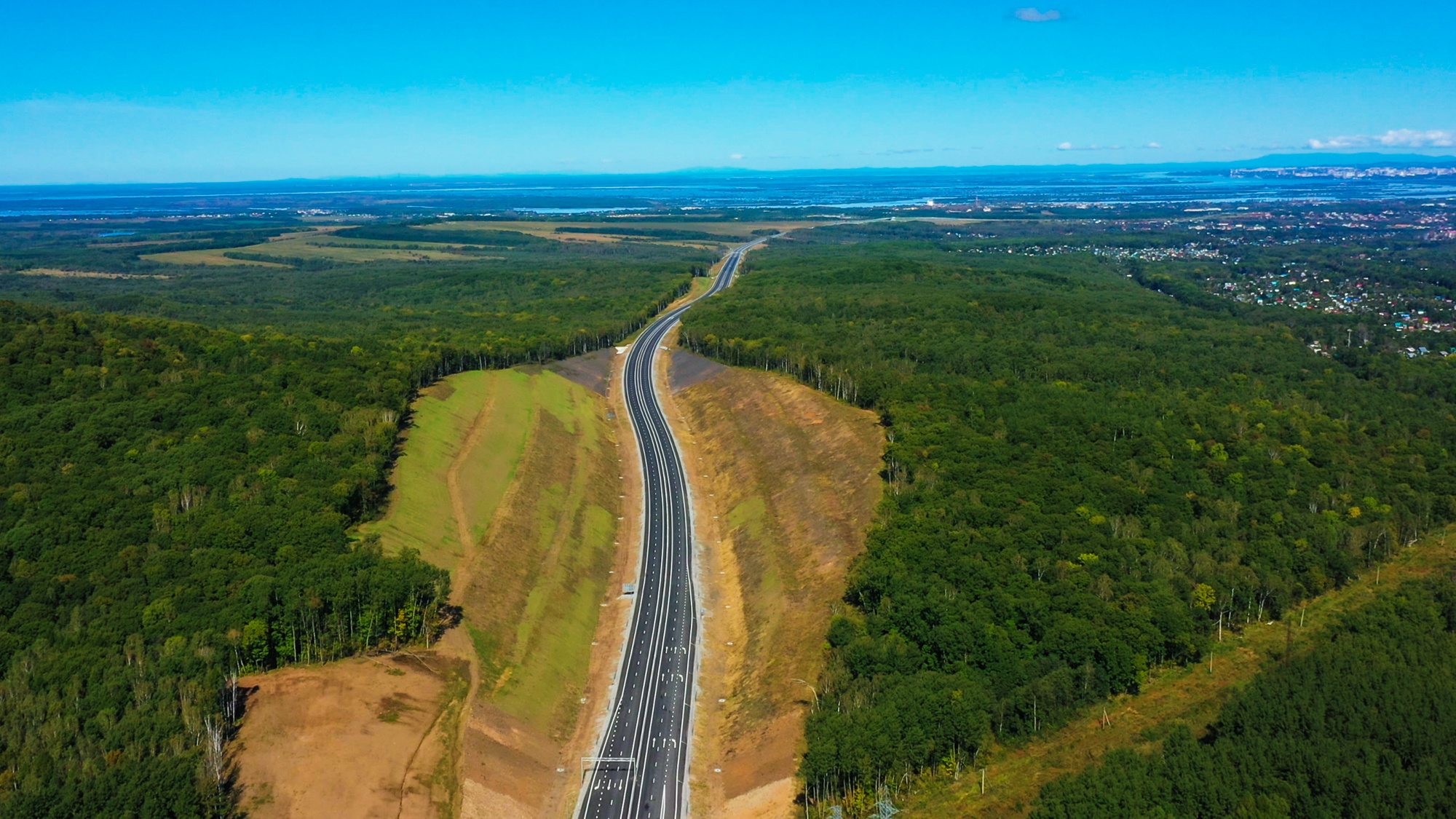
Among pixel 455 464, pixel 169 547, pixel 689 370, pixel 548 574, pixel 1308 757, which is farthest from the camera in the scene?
pixel 689 370

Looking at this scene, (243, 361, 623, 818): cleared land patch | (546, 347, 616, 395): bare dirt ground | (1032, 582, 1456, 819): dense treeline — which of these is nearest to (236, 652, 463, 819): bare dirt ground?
(243, 361, 623, 818): cleared land patch

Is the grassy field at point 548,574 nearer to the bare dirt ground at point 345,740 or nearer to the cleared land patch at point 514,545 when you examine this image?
the cleared land patch at point 514,545

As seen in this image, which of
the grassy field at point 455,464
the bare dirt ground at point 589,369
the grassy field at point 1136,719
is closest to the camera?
the grassy field at point 1136,719

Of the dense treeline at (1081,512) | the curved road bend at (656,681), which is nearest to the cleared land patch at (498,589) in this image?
the curved road bend at (656,681)

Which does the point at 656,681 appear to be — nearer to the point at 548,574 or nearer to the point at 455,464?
the point at 548,574

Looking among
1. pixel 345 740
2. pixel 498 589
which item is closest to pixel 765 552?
pixel 498 589

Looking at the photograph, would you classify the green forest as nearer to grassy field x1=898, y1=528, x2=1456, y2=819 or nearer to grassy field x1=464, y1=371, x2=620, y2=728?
grassy field x1=464, y1=371, x2=620, y2=728
